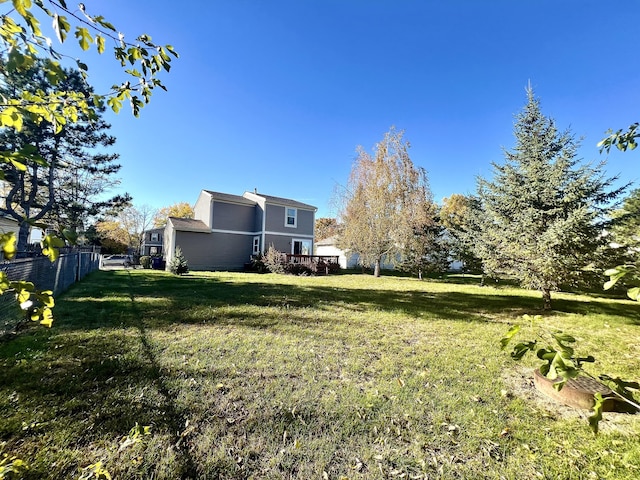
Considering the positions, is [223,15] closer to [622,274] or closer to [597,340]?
[622,274]

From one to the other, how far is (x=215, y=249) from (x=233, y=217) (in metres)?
3.00

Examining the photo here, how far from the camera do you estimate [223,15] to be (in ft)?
23.6

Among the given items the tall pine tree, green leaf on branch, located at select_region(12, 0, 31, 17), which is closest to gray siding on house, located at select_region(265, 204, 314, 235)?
the tall pine tree

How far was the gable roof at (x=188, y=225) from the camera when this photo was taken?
20.4m

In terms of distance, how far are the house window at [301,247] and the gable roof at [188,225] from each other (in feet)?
23.0

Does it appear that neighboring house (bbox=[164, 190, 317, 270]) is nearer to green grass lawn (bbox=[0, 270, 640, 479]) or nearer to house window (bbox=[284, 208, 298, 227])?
house window (bbox=[284, 208, 298, 227])

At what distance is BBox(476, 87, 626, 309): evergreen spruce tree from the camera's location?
26.0 feet

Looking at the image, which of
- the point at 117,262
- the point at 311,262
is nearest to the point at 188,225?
the point at 311,262

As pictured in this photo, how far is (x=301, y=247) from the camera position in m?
24.9

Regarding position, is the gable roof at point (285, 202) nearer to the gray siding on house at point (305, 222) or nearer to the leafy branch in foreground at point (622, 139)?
the gray siding on house at point (305, 222)

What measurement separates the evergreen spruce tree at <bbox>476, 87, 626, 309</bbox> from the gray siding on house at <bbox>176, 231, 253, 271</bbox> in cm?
1800

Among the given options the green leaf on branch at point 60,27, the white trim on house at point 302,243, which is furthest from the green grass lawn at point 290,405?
the white trim on house at point 302,243

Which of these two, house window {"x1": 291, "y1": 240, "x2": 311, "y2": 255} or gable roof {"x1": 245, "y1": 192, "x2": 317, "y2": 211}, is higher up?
gable roof {"x1": 245, "y1": 192, "x2": 317, "y2": 211}

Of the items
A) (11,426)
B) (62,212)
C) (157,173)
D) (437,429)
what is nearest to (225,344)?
(11,426)
